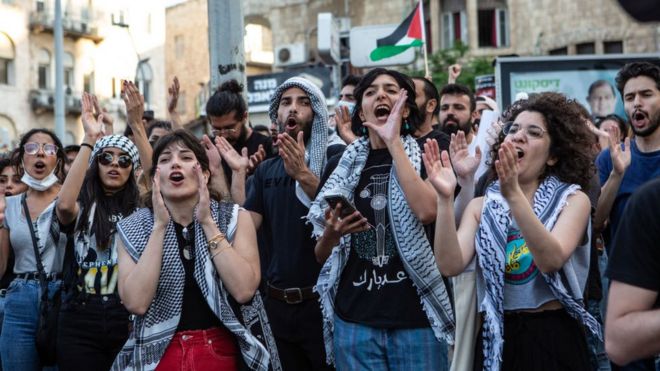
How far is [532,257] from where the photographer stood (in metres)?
4.36

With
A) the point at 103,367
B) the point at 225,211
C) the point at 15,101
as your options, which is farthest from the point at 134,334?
the point at 15,101

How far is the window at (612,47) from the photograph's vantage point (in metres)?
33.0

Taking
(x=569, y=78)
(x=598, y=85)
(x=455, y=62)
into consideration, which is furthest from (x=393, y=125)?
(x=455, y=62)

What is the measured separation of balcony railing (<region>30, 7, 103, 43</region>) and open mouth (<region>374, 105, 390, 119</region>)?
144 feet

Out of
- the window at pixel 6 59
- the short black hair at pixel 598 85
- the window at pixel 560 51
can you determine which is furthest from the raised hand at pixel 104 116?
the window at pixel 6 59

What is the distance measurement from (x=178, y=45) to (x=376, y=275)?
5510 cm

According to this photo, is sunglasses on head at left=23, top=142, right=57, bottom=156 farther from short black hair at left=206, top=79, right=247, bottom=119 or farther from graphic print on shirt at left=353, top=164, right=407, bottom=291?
graphic print on shirt at left=353, top=164, right=407, bottom=291

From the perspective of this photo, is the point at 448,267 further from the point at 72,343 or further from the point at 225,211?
the point at 72,343

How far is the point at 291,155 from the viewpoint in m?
5.61

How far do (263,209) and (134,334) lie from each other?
4.76 feet

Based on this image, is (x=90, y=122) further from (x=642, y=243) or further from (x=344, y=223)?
(x=642, y=243)

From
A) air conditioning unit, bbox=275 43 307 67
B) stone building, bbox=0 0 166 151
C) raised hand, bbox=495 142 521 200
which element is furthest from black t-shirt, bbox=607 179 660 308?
stone building, bbox=0 0 166 151

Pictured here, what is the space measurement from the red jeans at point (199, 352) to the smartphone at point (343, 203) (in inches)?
33.3

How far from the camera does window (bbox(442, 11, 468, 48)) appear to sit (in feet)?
127
